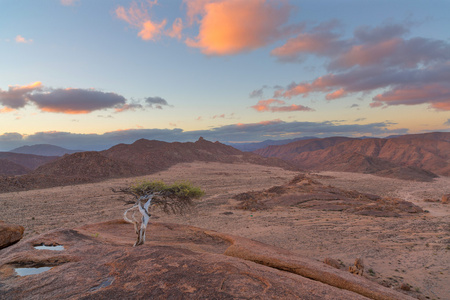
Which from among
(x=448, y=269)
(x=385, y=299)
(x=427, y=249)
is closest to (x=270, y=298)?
(x=385, y=299)

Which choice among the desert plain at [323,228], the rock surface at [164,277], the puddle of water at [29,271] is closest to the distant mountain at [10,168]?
the desert plain at [323,228]

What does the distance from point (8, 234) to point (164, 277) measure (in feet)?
28.3

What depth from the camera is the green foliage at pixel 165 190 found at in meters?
12.3

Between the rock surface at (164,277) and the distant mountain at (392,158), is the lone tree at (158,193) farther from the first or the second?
the distant mountain at (392,158)

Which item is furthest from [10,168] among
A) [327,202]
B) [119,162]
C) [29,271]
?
[327,202]

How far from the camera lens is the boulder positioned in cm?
942

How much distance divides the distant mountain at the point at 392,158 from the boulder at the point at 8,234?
80.2m

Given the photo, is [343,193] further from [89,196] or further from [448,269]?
Result: [89,196]

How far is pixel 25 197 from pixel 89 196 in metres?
8.19

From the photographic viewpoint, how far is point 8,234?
9.62m

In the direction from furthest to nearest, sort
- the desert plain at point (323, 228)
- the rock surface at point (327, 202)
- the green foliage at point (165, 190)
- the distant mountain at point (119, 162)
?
the distant mountain at point (119, 162)
the rock surface at point (327, 202)
the green foliage at point (165, 190)
the desert plain at point (323, 228)

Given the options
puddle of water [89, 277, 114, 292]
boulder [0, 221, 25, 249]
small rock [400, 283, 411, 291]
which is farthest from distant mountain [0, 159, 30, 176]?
small rock [400, 283, 411, 291]

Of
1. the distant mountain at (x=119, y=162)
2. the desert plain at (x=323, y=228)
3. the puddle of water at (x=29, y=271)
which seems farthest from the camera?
the distant mountain at (x=119, y=162)

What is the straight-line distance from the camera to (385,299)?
600cm
